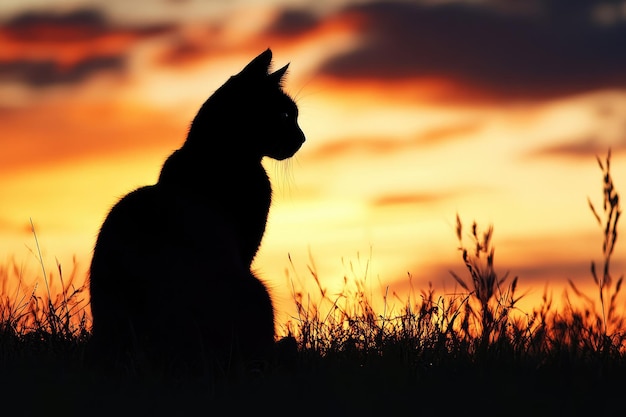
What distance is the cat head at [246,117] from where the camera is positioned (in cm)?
657

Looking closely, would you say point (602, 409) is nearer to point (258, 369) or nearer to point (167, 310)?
point (258, 369)

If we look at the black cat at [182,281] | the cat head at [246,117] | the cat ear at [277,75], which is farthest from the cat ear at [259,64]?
the black cat at [182,281]

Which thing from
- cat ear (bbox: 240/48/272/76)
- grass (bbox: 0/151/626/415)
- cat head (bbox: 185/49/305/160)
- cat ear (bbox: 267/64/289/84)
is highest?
cat ear (bbox: 267/64/289/84)

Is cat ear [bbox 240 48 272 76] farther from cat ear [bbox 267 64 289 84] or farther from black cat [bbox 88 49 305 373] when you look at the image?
black cat [bbox 88 49 305 373]

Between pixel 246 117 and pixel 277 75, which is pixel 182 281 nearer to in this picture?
pixel 246 117

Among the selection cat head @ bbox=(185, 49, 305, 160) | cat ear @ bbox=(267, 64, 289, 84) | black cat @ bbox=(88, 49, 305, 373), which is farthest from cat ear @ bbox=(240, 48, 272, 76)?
black cat @ bbox=(88, 49, 305, 373)

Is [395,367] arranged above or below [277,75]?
below

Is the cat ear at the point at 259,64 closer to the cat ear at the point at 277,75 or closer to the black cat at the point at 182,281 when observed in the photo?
the cat ear at the point at 277,75

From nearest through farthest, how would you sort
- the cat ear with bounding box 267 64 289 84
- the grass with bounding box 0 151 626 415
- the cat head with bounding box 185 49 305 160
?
the grass with bounding box 0 151 626 415 < the cat head with bounding box 185 49 305 160 < the cat ear with bounding box 267 64 289 84

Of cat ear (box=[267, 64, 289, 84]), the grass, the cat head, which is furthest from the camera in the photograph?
cat ear (box=[267, 64, 289, 84])

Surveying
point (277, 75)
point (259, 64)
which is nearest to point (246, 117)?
point (259, 64)

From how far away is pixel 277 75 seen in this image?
23.2 ft

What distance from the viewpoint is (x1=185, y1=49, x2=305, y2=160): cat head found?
657 centimetres

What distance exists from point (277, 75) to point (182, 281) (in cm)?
275
